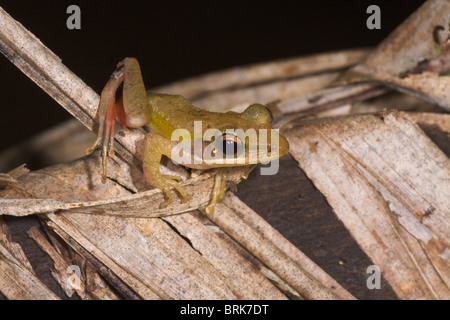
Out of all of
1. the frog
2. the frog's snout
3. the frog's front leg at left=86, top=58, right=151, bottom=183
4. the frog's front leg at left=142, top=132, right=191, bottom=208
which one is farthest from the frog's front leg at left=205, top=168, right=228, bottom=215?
the frog's front leg at left=86, top=58, right=151, bottom=183

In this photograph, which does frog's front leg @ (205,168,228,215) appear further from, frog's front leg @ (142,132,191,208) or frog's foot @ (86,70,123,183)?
frog's foot @ (86,70,123,183)

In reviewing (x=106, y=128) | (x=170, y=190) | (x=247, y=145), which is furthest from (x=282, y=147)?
(x=106, y=128)

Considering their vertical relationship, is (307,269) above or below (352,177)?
below

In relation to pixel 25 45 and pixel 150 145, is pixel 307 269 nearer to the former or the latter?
pixel 150 145

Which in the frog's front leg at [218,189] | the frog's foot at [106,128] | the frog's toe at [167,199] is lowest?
the frog's toe at [167,199]

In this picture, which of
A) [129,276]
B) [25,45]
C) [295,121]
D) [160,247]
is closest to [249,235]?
[160,247]

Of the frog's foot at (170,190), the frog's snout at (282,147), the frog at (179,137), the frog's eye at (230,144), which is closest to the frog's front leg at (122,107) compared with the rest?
the frog at (179,137)

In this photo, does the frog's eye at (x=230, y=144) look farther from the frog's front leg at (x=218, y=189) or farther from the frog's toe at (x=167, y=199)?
the frog's toe at (x=167, y=199)
